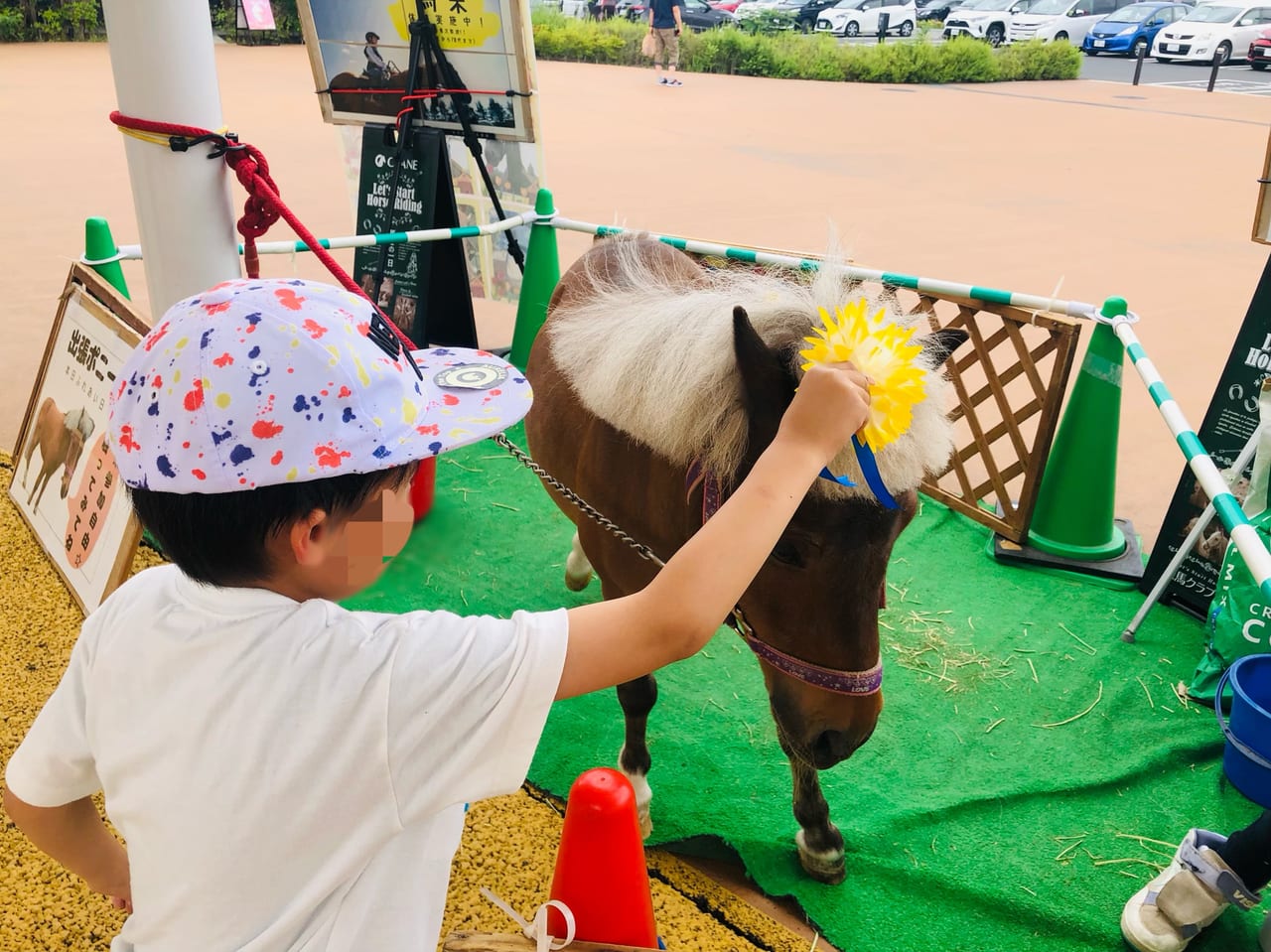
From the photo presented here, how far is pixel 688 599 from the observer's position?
1048 mm

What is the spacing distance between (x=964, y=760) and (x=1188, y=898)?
0.74 m

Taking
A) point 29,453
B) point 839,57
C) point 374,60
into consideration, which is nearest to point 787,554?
point 29,453

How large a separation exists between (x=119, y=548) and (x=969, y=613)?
299 cm

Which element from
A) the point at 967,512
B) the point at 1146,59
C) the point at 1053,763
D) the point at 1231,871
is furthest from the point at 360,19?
the point at 1146,59

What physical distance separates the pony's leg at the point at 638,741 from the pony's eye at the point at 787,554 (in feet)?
2.69

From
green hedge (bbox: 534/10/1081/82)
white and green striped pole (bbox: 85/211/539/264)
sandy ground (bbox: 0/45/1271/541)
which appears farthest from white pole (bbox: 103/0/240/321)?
green hedge (bbox: 534/10/1081/82)

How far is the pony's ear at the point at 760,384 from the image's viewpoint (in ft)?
5.39

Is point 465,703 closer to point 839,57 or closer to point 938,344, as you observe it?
point 938,344

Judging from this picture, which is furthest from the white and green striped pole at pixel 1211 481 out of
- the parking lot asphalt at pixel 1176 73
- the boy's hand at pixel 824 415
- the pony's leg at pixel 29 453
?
the parking lot asphalt at pixel 1176 73

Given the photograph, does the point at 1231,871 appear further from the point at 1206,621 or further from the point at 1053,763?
the point at 1206,621

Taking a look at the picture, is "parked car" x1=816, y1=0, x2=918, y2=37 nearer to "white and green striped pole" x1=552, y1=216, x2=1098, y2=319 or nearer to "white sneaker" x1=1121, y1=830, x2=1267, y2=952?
"white and green striped pole" x1=552, y1=216, x2=1098, y2=319

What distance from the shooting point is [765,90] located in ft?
56.2

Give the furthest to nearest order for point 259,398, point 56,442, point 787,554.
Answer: point 56,442
point 787,554
point 259,398

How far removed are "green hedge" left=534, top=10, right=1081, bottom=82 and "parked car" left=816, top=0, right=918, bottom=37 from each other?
13.8ft
